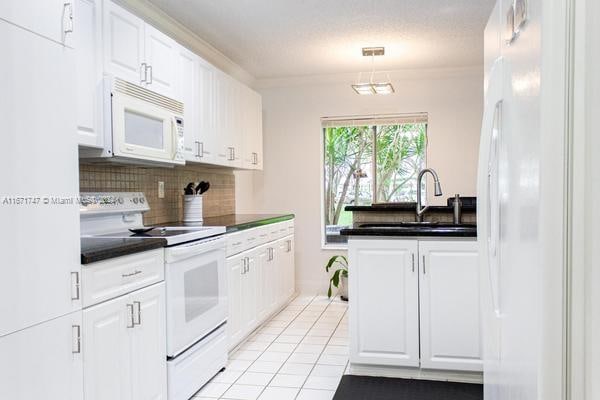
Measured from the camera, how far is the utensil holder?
3752 mm

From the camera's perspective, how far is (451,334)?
276 centimetres

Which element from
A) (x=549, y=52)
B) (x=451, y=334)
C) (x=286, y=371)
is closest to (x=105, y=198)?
(x=286, y=371)

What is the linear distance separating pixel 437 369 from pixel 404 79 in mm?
3395

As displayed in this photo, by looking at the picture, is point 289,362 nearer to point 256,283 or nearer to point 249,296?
point 249,296

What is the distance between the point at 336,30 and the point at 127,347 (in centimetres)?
289

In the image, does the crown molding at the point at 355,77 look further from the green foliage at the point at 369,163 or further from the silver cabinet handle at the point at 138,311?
the silver cabinet handle at the point at 138,311

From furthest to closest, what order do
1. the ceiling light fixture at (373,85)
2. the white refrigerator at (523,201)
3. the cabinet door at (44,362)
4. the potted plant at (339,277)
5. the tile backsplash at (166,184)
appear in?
the potted plant at (339,277)
the ceiling light fixture at (373,85)
the tile backsplash at (166,184)
the cabinet door at (44,362)
the white refrigerator at (523,201)

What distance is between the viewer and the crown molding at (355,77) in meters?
5.14

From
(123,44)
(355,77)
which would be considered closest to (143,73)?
(123,44)

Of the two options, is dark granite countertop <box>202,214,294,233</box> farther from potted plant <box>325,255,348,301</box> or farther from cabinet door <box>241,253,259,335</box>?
potted plant <box>325,255,348,301</box>

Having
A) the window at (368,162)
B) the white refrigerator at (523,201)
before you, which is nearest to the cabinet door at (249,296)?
the window at (368,162)

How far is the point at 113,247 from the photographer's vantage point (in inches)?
79.1

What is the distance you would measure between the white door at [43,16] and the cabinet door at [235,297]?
6.29 feet

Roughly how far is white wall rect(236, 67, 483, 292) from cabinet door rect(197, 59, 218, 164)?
4.68 feet
